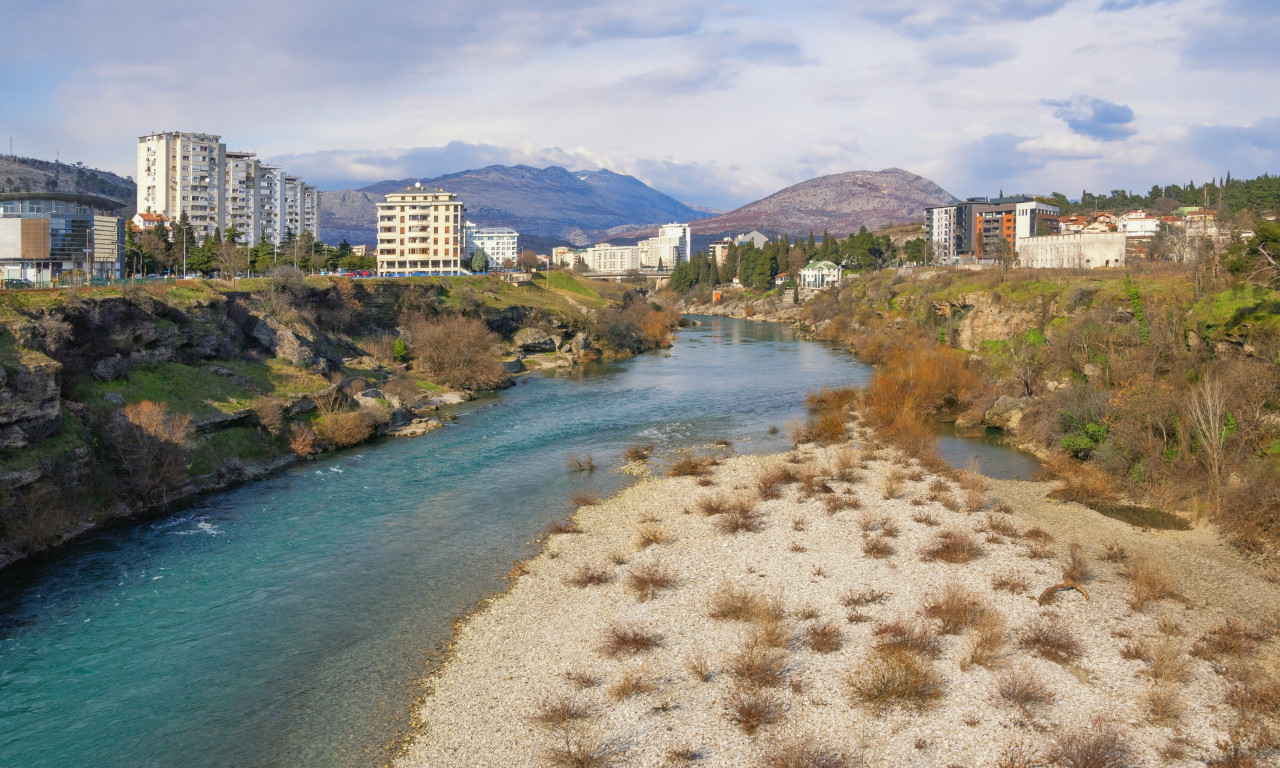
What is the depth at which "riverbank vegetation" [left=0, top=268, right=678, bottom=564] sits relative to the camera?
23547 millimetres

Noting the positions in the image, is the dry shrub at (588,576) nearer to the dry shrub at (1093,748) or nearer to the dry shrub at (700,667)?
the dry shrub at (700,667)

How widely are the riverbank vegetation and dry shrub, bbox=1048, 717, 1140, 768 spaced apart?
24693 mm

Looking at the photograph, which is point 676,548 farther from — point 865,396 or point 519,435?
point 865,396

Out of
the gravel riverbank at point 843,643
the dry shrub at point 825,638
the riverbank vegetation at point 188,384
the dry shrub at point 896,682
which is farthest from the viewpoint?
the riverbank vegetation at point 188,384

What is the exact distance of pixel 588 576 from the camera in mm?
19891

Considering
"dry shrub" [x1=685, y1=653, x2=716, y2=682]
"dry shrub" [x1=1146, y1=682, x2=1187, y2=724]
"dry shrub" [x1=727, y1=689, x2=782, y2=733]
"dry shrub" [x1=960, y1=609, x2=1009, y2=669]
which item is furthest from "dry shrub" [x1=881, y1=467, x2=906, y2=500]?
"dry shrub" [x1=727, y1=689, x2=782, y2=733]

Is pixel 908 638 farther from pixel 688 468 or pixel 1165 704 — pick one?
pixel 688 468

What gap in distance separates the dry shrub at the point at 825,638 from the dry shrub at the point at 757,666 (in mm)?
830

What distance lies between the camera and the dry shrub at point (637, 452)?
32.8 meters

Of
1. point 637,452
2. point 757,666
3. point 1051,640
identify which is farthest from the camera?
point 637,452

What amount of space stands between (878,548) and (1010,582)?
3.42 meters

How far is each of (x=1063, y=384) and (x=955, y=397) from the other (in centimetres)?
714

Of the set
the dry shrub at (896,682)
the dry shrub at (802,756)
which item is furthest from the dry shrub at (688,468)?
the dry shrub at (802,756)

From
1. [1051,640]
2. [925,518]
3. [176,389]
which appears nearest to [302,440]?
[176,389]
